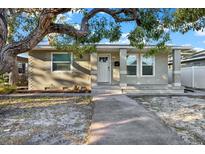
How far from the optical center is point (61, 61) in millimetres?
15977

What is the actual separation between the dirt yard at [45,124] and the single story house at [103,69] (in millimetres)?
6860

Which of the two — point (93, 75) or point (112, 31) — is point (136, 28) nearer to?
point (112, 31)

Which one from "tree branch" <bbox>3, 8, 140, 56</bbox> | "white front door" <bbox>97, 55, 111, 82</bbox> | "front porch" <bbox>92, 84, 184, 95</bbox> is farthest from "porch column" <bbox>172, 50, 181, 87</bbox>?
"tree branch" <bbox>3, 8, 140, 56</bbox>

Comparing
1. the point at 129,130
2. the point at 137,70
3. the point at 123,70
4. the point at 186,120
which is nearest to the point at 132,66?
the point at 137,70

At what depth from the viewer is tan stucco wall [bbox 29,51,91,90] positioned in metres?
→ 15.9

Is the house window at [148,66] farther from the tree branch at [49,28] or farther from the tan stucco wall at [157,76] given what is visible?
the tree branch at [49,28]

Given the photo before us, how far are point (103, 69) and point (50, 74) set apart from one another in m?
3.31

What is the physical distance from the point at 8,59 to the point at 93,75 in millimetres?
8824

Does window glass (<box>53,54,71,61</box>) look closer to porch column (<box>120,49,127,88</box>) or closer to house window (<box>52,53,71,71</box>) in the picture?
house window (<box>52,53,71,71</box>)

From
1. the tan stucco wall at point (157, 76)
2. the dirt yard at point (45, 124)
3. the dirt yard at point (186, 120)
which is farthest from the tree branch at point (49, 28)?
the tan stucco wall at point (157, 76)

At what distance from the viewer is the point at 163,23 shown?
26.2 feet

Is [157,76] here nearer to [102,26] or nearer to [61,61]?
[61,61]
